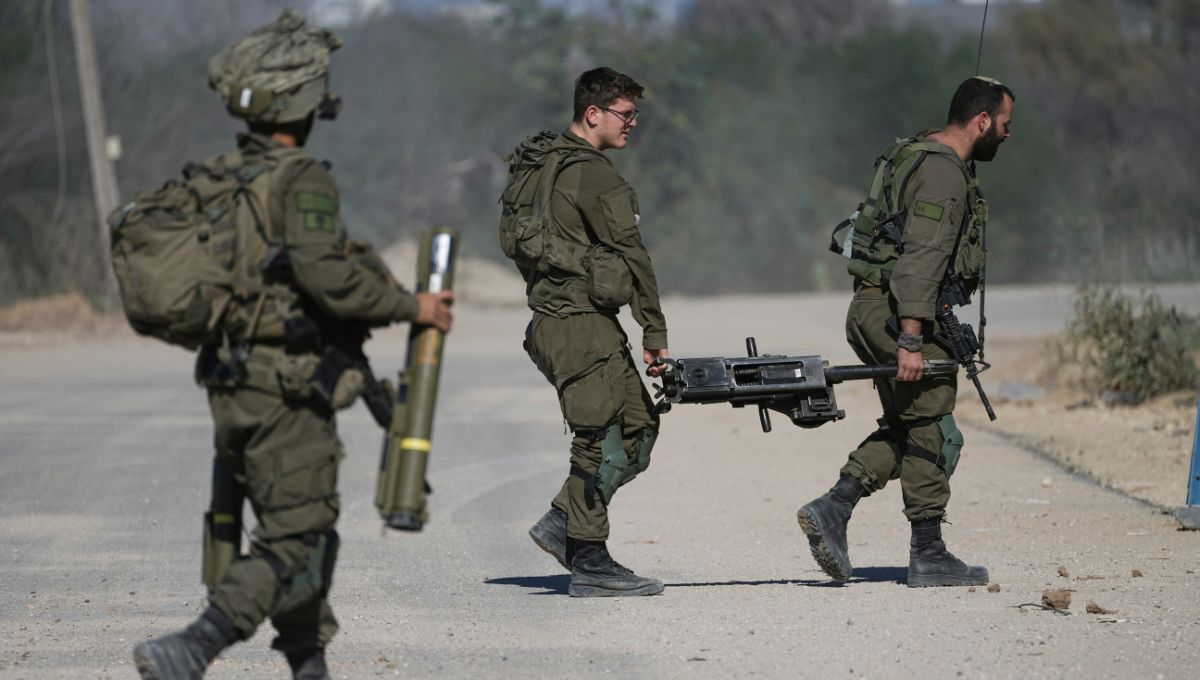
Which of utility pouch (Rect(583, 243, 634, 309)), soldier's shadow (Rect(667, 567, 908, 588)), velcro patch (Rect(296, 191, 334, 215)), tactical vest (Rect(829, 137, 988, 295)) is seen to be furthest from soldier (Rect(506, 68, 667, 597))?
velcro patch (Rect(296, 191, 334, 215))

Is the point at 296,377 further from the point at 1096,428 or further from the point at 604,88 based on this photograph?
the point at 1096,428

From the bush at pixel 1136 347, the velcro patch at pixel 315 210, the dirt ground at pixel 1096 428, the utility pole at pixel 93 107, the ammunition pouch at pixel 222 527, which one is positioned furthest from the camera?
the utility pole at pixel 93 107

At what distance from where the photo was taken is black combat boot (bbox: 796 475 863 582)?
6984 mm

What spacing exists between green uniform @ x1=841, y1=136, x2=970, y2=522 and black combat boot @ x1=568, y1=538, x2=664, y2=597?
3.21 ft

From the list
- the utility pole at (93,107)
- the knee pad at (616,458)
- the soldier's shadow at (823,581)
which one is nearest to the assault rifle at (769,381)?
the knee pad at (616,458)

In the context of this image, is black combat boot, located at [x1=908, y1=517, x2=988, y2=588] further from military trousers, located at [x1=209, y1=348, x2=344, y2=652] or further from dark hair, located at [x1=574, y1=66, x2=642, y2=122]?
military trousers, located at [x1=209, y1=348, x2=344, y2=652]

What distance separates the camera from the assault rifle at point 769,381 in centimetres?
690

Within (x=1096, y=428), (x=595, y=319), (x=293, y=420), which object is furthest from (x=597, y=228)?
(x=1096, y=428)

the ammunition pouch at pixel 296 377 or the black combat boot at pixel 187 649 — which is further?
the ammunition pouch at pixel 296 377

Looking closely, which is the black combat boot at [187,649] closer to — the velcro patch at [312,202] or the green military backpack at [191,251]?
the green military backpack at [191,251]

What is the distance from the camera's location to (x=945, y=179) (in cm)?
690

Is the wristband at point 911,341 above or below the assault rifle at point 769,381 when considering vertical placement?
above

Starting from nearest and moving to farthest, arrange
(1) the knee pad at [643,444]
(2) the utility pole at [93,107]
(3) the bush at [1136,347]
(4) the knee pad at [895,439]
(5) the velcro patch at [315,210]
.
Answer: (5) the velcro patch at [315,210] < (1) the knee pad at [643,444] < (4) the knee pad at [895,439] < (3) the bush at [1136,347] < (2) the utility pole at [93,107]

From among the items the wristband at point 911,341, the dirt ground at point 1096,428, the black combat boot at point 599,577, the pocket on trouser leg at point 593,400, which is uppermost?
the wristband at point 911,341
